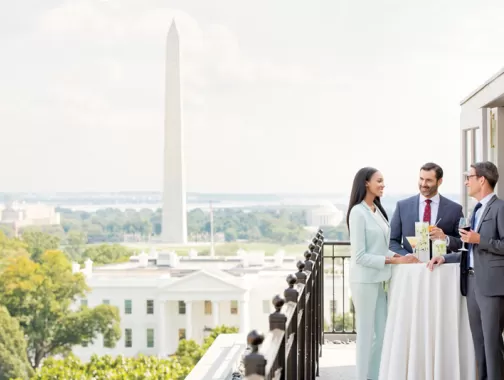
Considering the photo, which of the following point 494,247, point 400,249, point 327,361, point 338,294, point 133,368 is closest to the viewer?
point 494,247

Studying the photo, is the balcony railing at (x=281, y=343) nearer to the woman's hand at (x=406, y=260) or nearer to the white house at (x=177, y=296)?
the woman's hand at (x=406, y=260)

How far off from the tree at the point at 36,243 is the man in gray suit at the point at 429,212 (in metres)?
41.4

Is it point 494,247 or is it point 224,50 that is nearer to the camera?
point 494,247

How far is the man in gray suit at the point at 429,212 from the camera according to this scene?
11.8 feet

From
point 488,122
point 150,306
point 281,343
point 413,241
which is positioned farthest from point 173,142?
point 281,343

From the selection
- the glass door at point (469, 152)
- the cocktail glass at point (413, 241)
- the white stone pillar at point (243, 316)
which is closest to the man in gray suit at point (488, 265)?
the cocktail glass at point (413, 241)

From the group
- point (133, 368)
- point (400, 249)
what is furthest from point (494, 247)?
point (133, 368)

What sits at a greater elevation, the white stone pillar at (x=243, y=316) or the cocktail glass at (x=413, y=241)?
the cocktail glass at (x=413, y=241)

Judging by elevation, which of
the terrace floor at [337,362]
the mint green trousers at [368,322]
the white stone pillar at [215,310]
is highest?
the mint green trousers at [368,322]

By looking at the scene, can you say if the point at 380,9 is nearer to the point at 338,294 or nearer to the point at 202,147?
the point at 202,147

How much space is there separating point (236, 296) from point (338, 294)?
580cm

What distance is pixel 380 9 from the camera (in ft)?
153

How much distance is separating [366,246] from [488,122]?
3.02ft

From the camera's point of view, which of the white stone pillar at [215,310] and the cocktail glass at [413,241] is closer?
the cocktail glass at [413,241]
